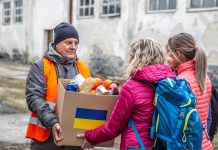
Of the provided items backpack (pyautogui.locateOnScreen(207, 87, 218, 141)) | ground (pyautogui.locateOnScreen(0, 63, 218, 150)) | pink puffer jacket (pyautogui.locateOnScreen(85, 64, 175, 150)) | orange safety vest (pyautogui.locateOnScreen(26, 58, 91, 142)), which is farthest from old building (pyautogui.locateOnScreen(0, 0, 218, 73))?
pink puffer jacket (pyautogui.locateOnScreen(85, 64, 175, 150))

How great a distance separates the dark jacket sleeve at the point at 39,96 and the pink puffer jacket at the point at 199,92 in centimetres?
99

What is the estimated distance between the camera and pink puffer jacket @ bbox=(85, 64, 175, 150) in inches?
99.4

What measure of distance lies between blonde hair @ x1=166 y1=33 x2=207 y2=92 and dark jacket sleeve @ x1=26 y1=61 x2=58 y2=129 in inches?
39.0

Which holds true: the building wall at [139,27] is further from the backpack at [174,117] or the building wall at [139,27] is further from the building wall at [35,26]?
the backpack at [174,117]

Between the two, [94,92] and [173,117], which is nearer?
[173,117]

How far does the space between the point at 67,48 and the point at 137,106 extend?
2.70ft

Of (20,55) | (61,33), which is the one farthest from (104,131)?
(20,55)

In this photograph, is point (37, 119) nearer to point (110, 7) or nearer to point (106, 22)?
point (106, 22)

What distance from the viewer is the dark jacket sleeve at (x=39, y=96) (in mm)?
2838

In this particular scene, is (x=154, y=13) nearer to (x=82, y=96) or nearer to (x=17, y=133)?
(x=17, y=133)

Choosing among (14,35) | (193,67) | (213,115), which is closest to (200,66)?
(193,67)

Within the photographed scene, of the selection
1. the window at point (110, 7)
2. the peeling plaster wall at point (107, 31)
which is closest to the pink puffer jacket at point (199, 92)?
the peeling plaster wall at point (107, 31)

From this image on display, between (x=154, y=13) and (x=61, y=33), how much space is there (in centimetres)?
976

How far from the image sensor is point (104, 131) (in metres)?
2.66
